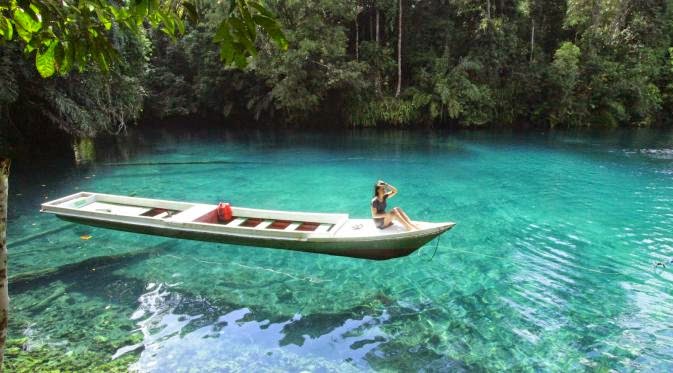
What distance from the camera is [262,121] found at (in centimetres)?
2942

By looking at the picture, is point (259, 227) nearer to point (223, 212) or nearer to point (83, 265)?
point (223, 212)

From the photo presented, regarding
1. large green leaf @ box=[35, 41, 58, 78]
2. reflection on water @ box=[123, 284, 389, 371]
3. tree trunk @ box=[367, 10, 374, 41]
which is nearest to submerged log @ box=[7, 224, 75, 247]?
reflection on water @ box=[123, 284, 389, 371]

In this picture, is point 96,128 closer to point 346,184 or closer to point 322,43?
point 346,184

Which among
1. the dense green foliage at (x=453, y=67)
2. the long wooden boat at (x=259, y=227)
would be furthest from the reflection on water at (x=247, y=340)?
the dense green foliage at (x=453, y=67)

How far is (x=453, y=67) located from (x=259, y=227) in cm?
2049

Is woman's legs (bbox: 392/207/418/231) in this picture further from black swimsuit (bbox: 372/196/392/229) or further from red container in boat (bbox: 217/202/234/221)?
red container in boat (bbox: 217/202/234/221)

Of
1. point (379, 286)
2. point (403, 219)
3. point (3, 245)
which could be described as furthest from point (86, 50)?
point (379, 286)

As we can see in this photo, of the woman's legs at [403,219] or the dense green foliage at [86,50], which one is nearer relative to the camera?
the dense green foliage at [86,50]

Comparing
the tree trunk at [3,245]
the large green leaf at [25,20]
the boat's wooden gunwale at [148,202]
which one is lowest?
the boat's wooden gunwale at [148,202]

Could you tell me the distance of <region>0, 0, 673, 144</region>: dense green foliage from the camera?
23.2 m

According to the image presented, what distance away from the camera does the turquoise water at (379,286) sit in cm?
530

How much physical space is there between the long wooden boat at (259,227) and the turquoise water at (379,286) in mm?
588

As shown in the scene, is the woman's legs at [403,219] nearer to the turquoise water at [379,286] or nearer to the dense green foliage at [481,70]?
the turquoise water at [379,286]

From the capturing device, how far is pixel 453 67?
24828 millimetres
